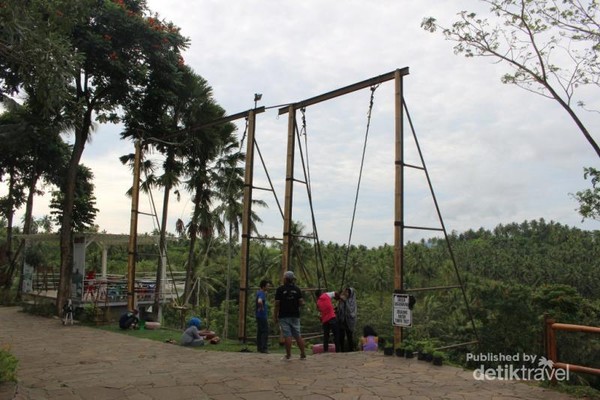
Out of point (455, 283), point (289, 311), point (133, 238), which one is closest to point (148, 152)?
point (133, 238)

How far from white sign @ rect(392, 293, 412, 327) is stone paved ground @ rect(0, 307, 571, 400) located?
624 millimetres

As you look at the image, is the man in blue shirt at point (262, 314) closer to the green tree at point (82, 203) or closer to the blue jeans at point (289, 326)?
the blue jeans at point (289, 326)

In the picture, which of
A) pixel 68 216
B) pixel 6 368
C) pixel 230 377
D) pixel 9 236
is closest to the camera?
pixel 6 368

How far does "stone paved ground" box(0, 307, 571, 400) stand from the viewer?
5793mm

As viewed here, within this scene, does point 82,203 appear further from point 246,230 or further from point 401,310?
point 401,310

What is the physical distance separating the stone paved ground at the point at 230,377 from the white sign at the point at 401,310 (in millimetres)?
624

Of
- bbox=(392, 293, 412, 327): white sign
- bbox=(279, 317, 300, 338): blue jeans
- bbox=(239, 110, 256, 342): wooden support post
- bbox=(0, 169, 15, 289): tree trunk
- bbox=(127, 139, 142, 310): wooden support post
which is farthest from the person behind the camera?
bbox=(0, 169, 15, 289): tree trunk

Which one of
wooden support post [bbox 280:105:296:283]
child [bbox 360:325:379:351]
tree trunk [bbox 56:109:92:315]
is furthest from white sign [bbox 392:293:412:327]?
tree trunk [bbox 56:109:92:315]

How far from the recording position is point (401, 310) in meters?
8.54

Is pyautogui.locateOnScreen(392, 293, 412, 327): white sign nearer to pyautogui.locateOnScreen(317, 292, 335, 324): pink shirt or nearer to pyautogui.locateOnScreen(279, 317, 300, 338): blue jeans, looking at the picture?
pyautogui.locateOnScreen(317, 292, 335, 324): pink shirt

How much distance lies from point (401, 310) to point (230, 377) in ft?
10.9

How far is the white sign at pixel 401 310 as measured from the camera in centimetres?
846

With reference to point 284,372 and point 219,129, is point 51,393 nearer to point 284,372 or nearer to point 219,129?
point 284,372

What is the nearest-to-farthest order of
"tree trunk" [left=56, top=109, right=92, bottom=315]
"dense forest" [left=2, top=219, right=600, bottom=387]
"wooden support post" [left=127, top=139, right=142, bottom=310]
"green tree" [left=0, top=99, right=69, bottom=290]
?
"dense forest" [left=2, top=219, right=600, bottom=387] < "wooden support post" [left=127, top=139, right=142, bottom=310] < "tree trunk" [left=56, top=109, right=92, bottom=315] < "green tree" [left=0, top=99, right=69, bottom=290]
